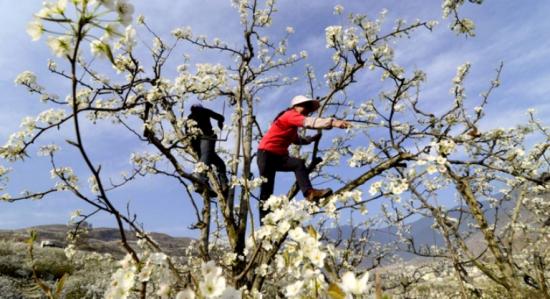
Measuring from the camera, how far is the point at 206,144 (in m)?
6.54

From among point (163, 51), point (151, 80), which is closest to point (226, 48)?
point (163, 51)

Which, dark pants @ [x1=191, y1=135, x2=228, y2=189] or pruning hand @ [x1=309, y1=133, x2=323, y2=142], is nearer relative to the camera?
pruning hand @ [x1=309, y1=133, x2=323, y2=142]

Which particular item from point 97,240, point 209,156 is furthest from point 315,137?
point 97,240

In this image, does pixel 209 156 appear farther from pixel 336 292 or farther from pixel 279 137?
pixel 336 292

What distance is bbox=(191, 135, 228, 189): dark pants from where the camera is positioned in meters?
6.49

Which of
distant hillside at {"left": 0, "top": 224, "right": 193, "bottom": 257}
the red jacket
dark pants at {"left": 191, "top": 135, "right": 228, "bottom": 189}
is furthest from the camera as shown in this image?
dark pants at {"left": 191, "top": 135, "right": 228, "bottom": 189}

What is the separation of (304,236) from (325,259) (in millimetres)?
227

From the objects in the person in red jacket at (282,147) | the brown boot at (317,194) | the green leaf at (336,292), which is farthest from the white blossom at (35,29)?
the person in red jacket at (282,147)

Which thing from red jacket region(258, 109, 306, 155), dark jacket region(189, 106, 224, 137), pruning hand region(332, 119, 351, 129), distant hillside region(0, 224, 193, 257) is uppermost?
dark jacket region(189, 106, 224, 137)

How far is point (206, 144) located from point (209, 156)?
20 centimetres

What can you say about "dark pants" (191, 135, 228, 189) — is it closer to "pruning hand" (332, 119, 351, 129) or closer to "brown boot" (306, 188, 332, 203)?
"brown boot" (306, 188, 332, 203)

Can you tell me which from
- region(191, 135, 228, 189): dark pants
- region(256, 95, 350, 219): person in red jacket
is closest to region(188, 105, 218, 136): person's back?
region(191, 135, 228, 189): dark pants

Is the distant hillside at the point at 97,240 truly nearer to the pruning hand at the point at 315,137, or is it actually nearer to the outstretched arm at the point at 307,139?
the outstretched arm at the point at 307,139

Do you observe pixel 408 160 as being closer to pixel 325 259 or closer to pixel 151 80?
pixel 325 259
